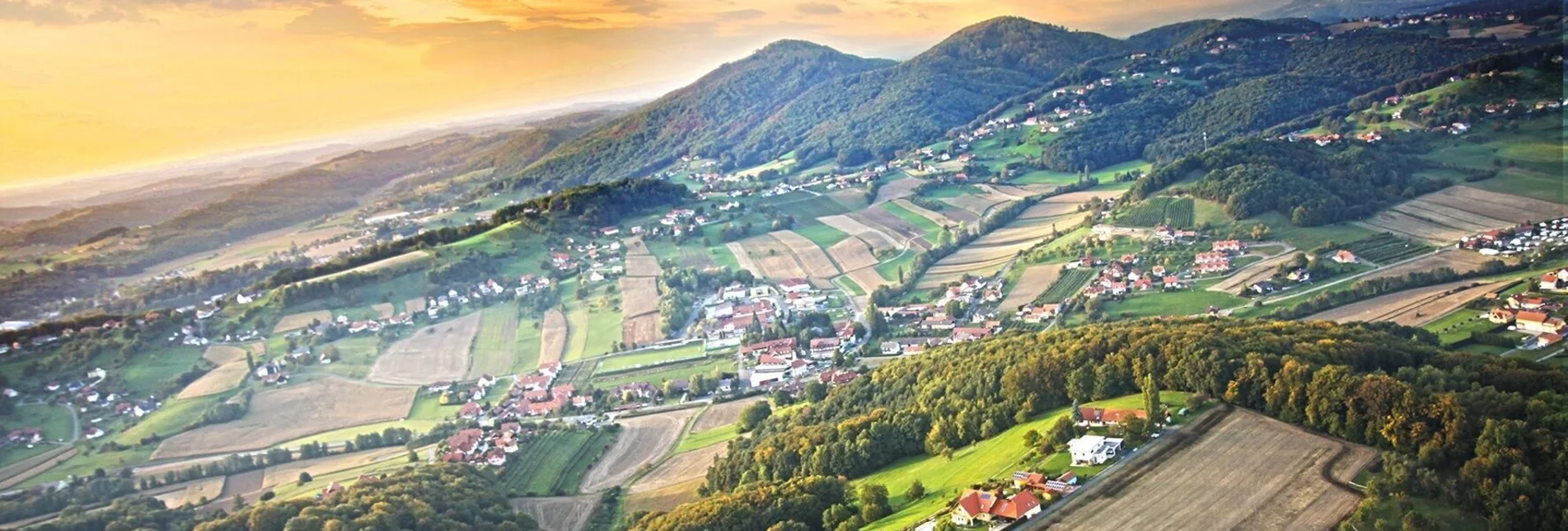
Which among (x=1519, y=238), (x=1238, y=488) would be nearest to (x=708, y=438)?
(x=1238, y=488)

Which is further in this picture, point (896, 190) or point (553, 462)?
point (896, 190)

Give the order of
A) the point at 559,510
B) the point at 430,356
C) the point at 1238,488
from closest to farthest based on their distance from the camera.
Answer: the point at 1238,488
the point at 559,510
the point at 430,356

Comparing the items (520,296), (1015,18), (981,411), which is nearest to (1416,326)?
(981,411)

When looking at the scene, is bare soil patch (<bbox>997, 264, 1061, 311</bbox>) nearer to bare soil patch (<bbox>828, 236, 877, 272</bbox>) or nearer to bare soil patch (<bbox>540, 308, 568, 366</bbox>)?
bare soil patch (<bbox>828, 236, 877, 272</bbox>)

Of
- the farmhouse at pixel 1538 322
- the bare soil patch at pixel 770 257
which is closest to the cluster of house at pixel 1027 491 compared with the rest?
the farmhouse at pixel 1538 322

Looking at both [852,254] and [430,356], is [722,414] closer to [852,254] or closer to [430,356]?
[430,356]

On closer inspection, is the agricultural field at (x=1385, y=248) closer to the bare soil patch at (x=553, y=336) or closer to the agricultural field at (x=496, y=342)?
the bare soil patch at (x=553, y=336)

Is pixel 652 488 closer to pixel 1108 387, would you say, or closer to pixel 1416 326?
pixel 1108 387
